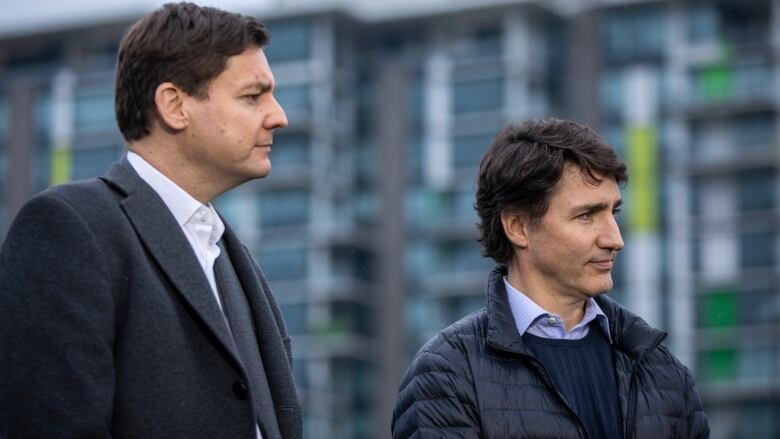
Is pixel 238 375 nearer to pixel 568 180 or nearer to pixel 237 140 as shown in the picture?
pixel 237 140

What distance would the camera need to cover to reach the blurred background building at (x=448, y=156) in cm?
8138

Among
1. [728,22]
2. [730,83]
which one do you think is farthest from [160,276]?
[728,22]

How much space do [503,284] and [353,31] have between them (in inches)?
3564

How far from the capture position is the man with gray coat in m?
4.56

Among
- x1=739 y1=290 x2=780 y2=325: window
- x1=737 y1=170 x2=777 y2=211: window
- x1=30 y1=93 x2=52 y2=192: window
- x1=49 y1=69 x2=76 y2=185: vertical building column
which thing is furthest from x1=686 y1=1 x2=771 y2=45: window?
x1=30 y1=93 x2=52 y2=192: window

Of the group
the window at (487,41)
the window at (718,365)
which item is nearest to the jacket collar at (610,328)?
the window at (718,365)

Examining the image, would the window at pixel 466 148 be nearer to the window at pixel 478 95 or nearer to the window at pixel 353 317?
the window at pixel 478 95

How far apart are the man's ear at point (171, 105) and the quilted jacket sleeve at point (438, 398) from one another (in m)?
1.05

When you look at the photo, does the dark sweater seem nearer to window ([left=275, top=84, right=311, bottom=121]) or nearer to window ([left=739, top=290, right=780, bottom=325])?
window ([left=739, top=290, right=780, bottom=325])

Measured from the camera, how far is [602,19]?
91.0m

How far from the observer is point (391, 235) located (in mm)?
92250

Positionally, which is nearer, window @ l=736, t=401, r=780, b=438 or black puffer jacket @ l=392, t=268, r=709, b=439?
black puffer jacket @ l=392, t=268, r=709, b=439

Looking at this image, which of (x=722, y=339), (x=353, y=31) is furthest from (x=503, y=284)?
(x=353, y=31)

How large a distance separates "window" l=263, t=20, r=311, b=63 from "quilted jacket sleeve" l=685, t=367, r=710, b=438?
288 feet
